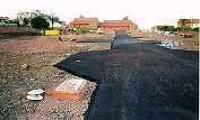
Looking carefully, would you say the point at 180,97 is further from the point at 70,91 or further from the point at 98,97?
the point at 70,91

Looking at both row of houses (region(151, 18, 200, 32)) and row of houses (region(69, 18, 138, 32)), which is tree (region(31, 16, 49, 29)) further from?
row of houses (region(69, 18, 138, 32))

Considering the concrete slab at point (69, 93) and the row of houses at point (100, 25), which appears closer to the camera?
the concrete slab at point (69, 93)

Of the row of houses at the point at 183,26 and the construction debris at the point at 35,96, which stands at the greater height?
the row of houses at the point at 183,26

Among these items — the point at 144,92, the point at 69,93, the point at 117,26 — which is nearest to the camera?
the point at 69,93

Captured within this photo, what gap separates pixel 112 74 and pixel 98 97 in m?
3.20

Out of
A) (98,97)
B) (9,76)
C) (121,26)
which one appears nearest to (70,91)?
(98,97)

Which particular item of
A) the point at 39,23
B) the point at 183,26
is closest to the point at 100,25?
the point at 183,26

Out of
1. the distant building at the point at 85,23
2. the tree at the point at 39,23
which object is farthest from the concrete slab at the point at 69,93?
the distant building at the point at 85,23

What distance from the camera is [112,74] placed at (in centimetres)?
1066

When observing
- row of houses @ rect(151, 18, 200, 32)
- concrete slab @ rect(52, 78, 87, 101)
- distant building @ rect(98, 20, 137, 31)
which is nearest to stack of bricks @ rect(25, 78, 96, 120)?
concrete slab @ rect(52, 78, 87, 101)

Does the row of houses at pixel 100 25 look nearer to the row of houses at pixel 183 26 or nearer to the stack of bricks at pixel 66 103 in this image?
the row of houses at pixel 183 26

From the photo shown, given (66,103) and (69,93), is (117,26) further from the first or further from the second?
(66,103)

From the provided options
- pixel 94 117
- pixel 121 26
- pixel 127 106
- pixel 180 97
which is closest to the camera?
pixel 94 117

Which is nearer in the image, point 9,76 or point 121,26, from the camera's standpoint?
point 9,76
